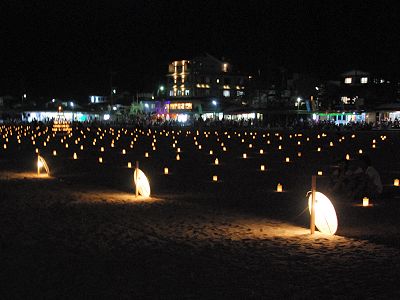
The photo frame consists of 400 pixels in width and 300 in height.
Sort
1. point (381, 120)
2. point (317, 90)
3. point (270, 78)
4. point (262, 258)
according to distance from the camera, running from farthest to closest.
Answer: point (270, 78) → point (317, 90) → point (381, 120) → point (262, 258)

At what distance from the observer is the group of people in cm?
1270

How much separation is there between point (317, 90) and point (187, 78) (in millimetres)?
21160

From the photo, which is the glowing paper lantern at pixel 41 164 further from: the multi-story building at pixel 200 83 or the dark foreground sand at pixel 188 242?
the multi-story building at pixel 200 83

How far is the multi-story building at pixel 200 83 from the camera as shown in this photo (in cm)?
8192

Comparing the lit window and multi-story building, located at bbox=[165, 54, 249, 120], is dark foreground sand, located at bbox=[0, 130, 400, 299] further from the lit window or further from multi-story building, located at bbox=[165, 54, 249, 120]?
multi-story building, located at bbox=[165, 54, 249, 120]

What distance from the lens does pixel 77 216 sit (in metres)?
11.5

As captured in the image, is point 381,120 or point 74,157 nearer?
point 74,157

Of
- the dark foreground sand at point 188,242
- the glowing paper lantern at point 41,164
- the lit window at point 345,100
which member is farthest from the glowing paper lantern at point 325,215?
the lit window at point 345,100

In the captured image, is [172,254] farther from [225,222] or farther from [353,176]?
[353,176]

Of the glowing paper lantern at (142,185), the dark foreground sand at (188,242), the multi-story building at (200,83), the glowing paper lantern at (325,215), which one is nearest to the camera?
the dark foreground sand at (188,242)

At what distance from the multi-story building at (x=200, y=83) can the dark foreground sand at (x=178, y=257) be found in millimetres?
68135

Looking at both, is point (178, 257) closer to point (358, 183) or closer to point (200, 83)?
point (358, 183)

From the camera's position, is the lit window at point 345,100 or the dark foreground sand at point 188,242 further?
the lit window at point 345,100

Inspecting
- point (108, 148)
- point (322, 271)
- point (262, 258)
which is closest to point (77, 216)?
point (262, 258)
